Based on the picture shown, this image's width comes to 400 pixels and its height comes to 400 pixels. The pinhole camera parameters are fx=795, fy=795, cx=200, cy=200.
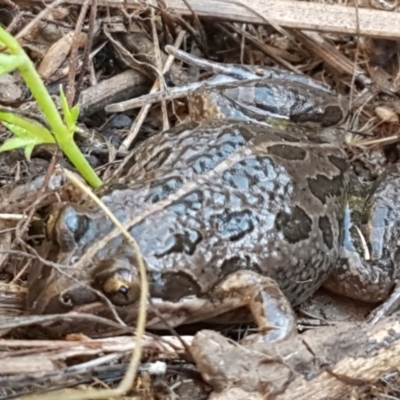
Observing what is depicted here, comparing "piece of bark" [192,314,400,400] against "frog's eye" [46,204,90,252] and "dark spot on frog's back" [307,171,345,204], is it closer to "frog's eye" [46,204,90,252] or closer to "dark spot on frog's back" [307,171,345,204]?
"frog's eye" [46,204,90,252]

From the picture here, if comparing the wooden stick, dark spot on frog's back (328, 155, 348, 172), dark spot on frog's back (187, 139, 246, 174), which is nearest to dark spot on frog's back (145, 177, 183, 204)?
dark spot on frog's back (187, 139, 246, 174)

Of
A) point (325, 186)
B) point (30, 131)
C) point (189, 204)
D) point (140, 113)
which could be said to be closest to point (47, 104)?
point (30, 131)

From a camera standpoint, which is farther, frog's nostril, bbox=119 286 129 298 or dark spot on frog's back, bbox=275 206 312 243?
dark spot on frog's back, bbox=275 206 312 243

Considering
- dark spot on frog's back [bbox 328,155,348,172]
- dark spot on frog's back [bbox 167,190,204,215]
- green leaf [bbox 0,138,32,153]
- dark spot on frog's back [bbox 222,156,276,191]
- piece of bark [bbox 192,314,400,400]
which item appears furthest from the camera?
dark spot on frog's back [bbox 328,155,348,172]

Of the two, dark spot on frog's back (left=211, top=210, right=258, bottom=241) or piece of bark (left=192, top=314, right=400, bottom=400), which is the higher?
dark spot on frog's back (left=211, top=210, right=258, bottom=241)

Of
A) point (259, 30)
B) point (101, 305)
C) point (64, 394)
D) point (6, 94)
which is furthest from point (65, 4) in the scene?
point (64, 394)

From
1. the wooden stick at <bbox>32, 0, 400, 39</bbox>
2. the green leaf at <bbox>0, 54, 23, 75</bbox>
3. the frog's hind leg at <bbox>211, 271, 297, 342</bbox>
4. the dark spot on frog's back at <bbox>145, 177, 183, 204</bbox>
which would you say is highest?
the green leaf at <bbox>0, 54, 23, 75</bbox>

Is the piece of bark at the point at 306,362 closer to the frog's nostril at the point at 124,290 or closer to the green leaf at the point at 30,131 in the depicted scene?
the frog's nostril at the point at 124,290
